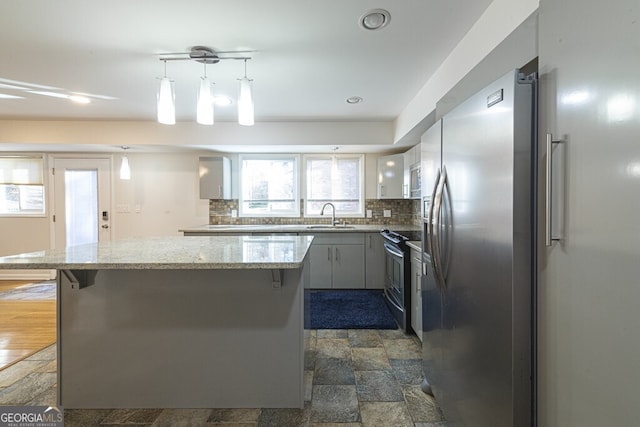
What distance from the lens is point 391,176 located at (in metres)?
4.10

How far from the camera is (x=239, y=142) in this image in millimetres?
3799

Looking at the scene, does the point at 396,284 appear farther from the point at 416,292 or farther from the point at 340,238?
the point at 340,238

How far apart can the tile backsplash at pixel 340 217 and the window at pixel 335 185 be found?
0.42ft

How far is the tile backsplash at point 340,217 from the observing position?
14.6 ft

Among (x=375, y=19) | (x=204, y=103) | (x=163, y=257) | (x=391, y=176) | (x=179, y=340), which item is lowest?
(x=179, y=340)

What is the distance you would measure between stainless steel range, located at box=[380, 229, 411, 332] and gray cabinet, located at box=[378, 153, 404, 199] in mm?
1025

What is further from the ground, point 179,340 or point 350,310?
point 179,340

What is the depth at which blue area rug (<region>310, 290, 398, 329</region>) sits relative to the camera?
292cm

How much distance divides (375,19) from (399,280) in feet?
7.21

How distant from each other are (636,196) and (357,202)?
3.88 metres

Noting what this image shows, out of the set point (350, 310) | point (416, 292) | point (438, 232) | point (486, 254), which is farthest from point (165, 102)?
point (350, 310)

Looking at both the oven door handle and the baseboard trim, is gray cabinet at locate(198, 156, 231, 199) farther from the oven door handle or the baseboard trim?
the baseboard trim

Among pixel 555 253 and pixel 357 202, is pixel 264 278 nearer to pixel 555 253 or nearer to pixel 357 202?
pixel 555 253

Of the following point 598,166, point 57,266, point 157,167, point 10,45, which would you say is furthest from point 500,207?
point 157,167
